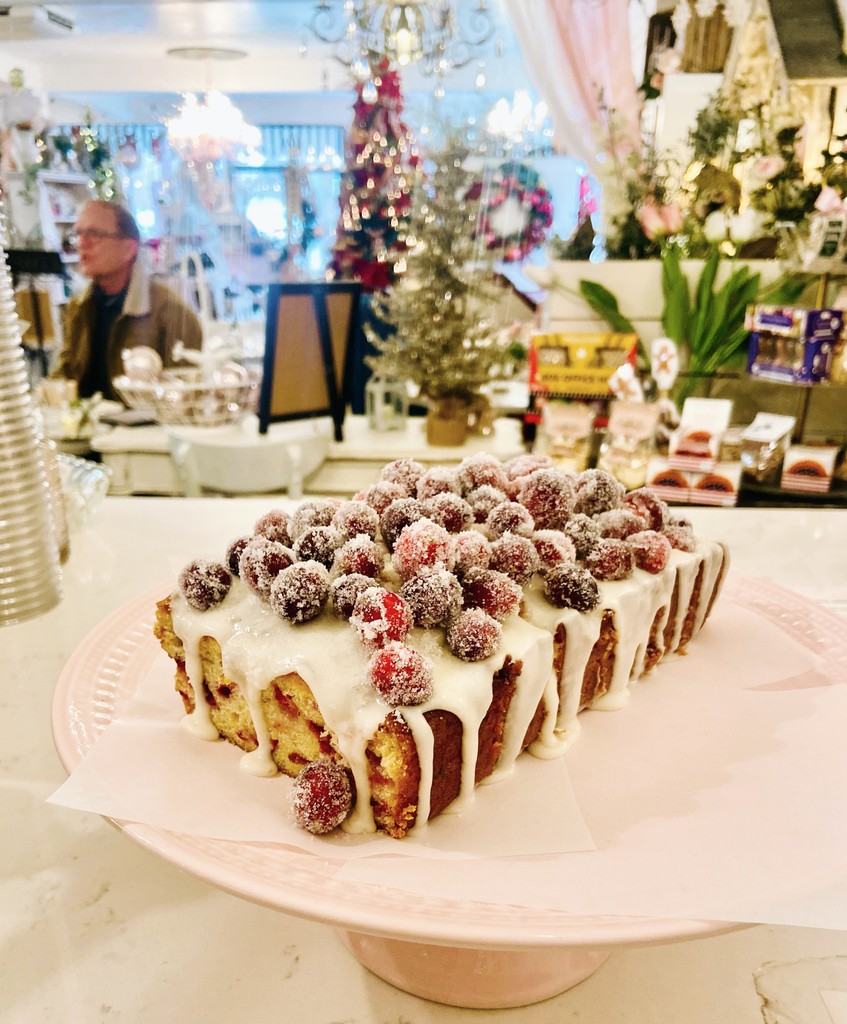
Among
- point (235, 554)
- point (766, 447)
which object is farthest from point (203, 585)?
point (766, 447)

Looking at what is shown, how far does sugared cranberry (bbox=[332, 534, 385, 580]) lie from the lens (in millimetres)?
794

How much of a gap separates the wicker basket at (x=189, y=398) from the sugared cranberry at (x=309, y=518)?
6.65 feet

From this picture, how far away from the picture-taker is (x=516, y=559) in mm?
814

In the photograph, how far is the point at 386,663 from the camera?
0.65 m

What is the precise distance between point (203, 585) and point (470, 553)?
29 centimetres

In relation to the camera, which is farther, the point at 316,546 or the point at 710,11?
the point at 710,11

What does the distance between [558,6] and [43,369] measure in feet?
10.2

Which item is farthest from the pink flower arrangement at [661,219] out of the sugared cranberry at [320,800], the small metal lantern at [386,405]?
the sugared cranberry at [320,800]

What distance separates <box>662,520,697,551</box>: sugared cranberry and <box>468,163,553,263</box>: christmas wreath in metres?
3.69

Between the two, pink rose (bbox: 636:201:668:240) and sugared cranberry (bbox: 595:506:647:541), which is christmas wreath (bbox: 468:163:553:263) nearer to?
pink rose (bbox: 636:201:668:240)

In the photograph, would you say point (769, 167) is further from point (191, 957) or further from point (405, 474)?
point (191, 957)

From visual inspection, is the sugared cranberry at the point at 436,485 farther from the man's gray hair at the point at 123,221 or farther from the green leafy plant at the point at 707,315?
the man's gray hair at the point at 123,221

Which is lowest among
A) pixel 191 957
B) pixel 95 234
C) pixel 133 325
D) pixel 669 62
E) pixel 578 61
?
pixel 191 957

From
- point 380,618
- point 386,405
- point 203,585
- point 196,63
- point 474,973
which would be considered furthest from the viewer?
point 196,63
